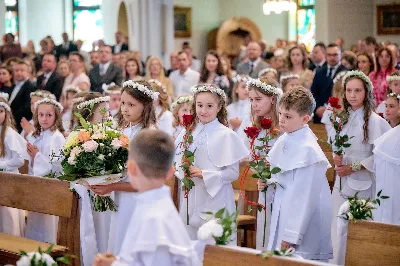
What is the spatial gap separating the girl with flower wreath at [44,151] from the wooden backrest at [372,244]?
3.69 metres

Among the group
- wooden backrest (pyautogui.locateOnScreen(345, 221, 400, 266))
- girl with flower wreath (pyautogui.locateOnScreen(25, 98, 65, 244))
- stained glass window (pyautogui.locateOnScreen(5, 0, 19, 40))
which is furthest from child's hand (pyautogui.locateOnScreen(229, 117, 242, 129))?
stained glass window (pyautogui.locateOnScreen(5, 0, 19, 40))

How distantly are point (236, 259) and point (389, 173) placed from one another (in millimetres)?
2726

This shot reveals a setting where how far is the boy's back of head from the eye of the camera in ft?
13.8

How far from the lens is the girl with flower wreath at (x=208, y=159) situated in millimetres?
6848

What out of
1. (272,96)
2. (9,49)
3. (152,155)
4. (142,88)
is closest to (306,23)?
(9,49)

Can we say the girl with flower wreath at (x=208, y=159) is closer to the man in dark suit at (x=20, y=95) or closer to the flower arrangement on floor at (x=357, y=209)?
the flower arrangement on floor at (x=357, y=209)

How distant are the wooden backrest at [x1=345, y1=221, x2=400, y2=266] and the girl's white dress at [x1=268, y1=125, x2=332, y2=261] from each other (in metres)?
0.81

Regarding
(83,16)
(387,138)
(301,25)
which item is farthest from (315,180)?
(83,16)

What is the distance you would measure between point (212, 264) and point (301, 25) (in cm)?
2245

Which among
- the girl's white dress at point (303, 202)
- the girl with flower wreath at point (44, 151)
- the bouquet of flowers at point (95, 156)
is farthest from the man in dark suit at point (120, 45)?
the girl's white dress at point (303, 202)

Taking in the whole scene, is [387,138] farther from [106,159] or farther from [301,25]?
[301,25]

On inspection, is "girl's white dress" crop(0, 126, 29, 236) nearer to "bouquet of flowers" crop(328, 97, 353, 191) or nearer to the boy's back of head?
"bouquet of flowers" crop(328, 97, 353, 191)

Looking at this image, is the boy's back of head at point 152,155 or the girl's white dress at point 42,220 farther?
the girl's white dress at point 42,220

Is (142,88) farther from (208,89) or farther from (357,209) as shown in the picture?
(357,209)
